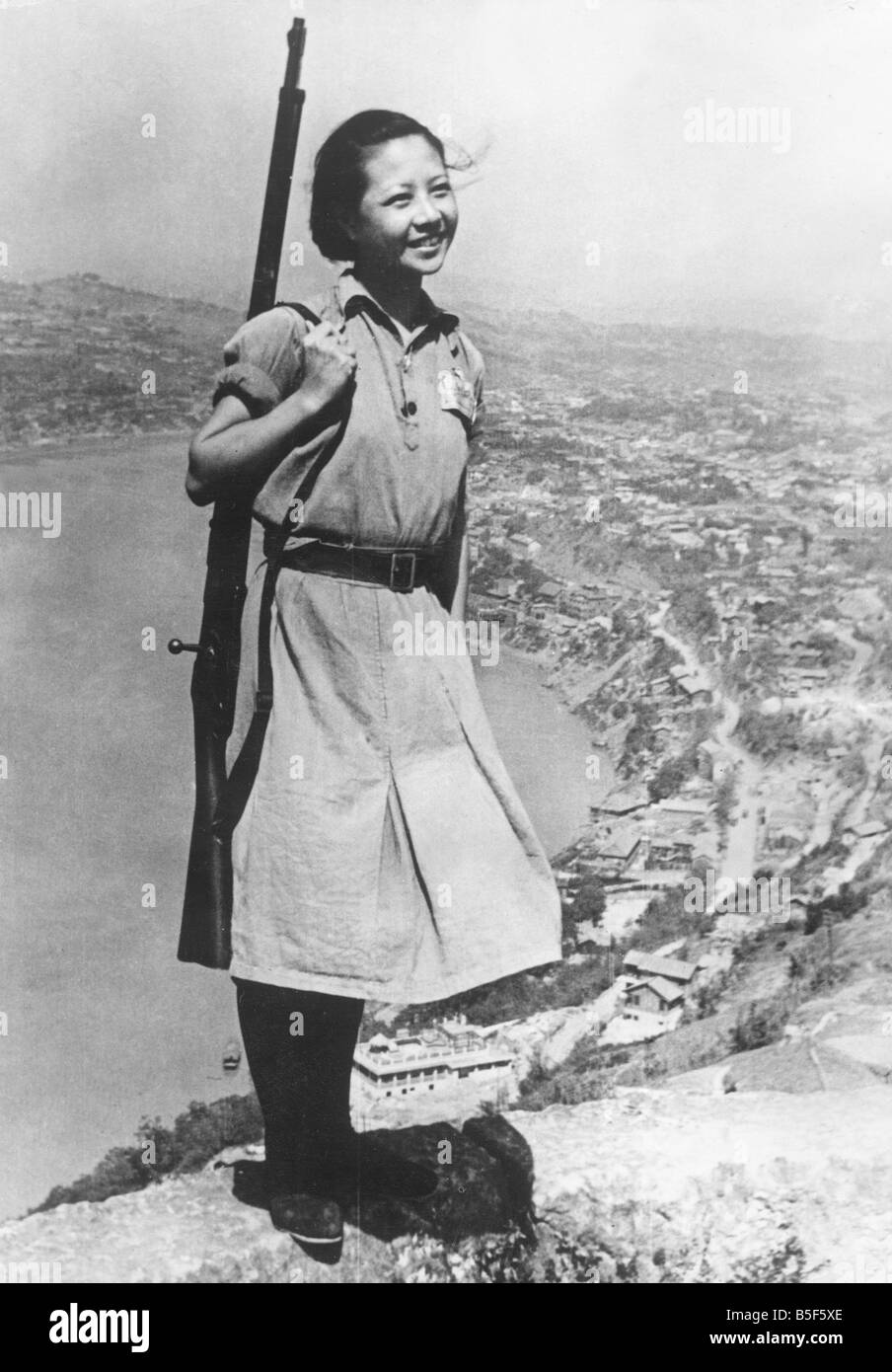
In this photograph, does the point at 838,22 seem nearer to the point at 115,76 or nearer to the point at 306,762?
the point at 115,76

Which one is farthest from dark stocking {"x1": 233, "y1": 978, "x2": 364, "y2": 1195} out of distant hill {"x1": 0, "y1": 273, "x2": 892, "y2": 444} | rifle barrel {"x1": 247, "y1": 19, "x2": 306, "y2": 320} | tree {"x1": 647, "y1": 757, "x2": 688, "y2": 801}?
rifle barrel {"x1": 247, "y1": 19, "x2": 306, "y2": 320}

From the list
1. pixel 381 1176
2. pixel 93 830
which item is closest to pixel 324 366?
pixel 93 830

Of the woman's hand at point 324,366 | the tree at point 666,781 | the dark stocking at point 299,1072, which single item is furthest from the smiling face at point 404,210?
the dark stocking at point 299,1072

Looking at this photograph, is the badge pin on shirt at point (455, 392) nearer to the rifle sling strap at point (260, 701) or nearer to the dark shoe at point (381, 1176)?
the rifle sling strap at point (260, 701)

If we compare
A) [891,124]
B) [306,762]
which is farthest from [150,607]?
[891,124]

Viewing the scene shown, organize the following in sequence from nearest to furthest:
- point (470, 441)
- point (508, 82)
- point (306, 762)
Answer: point (306, 762) < point (470, 441) < point (508, 82)

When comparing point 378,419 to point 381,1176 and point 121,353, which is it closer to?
point 121,353

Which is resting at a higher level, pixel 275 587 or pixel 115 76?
pixel 115 76

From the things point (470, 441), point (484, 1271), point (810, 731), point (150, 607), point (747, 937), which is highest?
point (470, 441)
